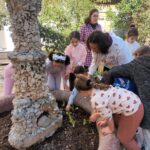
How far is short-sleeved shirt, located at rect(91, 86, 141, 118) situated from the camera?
297 cm

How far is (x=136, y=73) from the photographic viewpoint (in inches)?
134

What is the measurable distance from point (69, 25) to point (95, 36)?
276 inches

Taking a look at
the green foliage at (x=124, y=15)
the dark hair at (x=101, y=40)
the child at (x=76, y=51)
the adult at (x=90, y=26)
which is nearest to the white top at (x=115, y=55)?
the dark hair at (x=101, y=40)

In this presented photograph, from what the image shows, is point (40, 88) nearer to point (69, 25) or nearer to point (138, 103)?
point (138, 103)

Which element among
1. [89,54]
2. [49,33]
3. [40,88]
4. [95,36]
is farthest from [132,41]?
[49,33]

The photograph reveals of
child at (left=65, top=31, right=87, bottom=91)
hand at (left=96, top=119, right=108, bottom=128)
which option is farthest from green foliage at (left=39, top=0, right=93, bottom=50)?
hand at (left=96, top=119, right=108, bottom=128)

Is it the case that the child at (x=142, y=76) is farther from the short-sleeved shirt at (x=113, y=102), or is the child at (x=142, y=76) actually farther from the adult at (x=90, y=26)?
the adult at (x=90, y=26)

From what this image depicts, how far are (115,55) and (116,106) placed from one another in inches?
40.2

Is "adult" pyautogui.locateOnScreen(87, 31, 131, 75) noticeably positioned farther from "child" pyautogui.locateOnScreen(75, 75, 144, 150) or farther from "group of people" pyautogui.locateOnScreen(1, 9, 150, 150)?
"child" pyautogui.locateOnScreen(75, 75, 144, 150)

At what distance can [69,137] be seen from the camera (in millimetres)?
3605

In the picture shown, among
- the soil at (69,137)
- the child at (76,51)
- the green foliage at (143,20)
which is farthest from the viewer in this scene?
the green foliage at (143,20)

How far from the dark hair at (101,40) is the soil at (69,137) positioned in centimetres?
79

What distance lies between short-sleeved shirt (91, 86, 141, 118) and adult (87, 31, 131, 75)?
0.68 meters

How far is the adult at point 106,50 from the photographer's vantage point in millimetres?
3617
